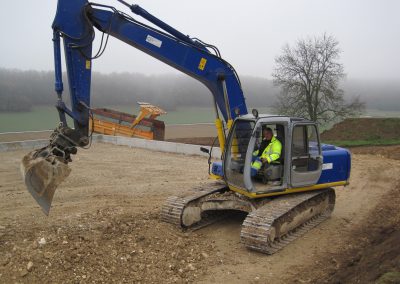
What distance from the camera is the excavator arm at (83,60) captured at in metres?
5.77

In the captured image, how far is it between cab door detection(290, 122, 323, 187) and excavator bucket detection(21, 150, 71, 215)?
12.3ft

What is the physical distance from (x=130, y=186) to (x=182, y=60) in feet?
14.8

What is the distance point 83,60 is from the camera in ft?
21.0

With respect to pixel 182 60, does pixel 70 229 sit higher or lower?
lower

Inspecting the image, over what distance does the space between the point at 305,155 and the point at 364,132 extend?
15863 mm

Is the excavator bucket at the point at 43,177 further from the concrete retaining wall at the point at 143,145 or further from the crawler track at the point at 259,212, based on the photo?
the concrete retaining wall at the point at 143,145

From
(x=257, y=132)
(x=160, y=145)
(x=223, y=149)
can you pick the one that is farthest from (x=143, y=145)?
(x=257, y=132)

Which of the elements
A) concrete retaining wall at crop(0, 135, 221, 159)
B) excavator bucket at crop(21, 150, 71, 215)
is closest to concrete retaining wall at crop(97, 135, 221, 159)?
concrete retaining wall at crop(0, 135, 221, 159)

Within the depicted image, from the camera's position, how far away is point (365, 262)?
19.0 feet

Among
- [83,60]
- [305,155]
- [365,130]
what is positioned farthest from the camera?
[365,130]

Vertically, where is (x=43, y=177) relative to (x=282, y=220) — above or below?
above

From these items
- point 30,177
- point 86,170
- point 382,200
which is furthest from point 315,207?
point 86,170

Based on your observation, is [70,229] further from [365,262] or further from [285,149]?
→ [365,262]

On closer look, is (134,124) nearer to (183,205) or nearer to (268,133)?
(183,205)
